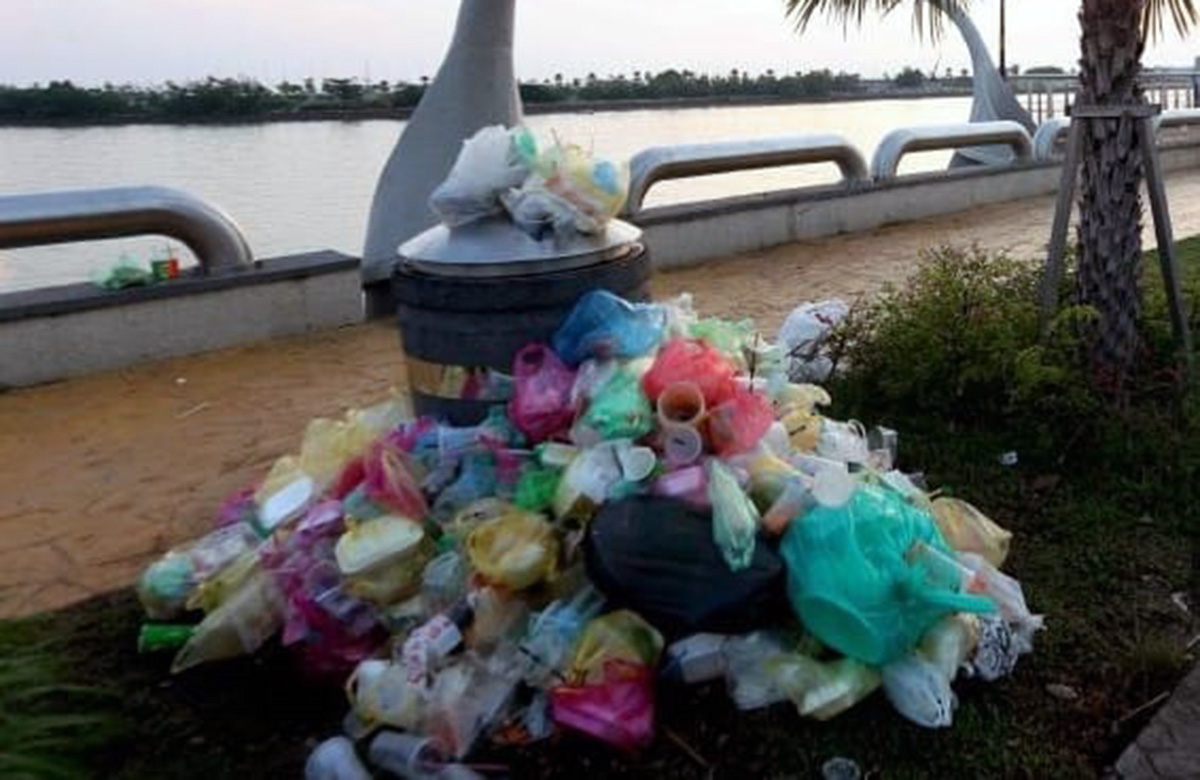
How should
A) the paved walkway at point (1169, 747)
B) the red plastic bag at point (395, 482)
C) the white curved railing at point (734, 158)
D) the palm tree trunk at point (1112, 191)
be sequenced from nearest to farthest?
the paved walkway at point (1169, 747)
the red plastic bag at point (395, 482)
the palm tree trunk at point (1112, 191)
the white curved railing at point (734, 158)

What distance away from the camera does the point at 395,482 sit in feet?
8.84

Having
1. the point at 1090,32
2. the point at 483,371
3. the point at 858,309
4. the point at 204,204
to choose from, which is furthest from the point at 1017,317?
the point at 204,204

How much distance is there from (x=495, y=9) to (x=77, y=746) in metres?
5.19

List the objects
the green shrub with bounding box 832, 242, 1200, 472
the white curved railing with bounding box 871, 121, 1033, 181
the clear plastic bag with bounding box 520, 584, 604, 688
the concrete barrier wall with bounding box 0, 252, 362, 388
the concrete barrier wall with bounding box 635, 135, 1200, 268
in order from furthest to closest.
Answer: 1. the white curved railing with bounding box 871, 121, 1033, 181
2. the concrete barrier wall with bounding box 635, 135, 1200, 268
3. the concrete barrier wall with bounding box 0, 252, 362, 388
4. the green shrub with bounding box 832, 242, 1200, 472
5. the clear plastic bag with bounding box 520, 584, 604, 688

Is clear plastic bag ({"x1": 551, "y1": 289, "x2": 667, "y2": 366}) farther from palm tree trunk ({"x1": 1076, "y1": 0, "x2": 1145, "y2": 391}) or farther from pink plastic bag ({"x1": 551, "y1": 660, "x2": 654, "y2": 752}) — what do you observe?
palm tree trunk ({"x1": 1076, "y1": 0, "x2": 1145, "y2": 391})

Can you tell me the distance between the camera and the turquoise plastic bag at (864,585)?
2.24m

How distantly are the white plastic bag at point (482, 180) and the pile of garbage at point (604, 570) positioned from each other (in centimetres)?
43

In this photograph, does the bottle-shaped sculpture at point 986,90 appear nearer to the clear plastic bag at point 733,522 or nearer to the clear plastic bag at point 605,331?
the clear plastic bag at point 605,331

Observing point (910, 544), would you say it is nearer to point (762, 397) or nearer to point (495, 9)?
point (762, 397)

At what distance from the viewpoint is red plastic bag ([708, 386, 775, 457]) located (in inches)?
99.3

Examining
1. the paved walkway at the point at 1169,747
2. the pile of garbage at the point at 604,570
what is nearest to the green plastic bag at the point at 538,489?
the pile of garbage at the point at 604,570

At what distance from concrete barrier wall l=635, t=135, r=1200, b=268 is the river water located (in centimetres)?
51

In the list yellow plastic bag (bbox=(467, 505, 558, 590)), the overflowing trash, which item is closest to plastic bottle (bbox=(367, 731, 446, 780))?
yellow plastic bag (bbox=(467, 505, 558, 590))

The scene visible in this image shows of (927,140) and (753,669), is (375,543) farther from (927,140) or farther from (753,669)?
(927,140)
